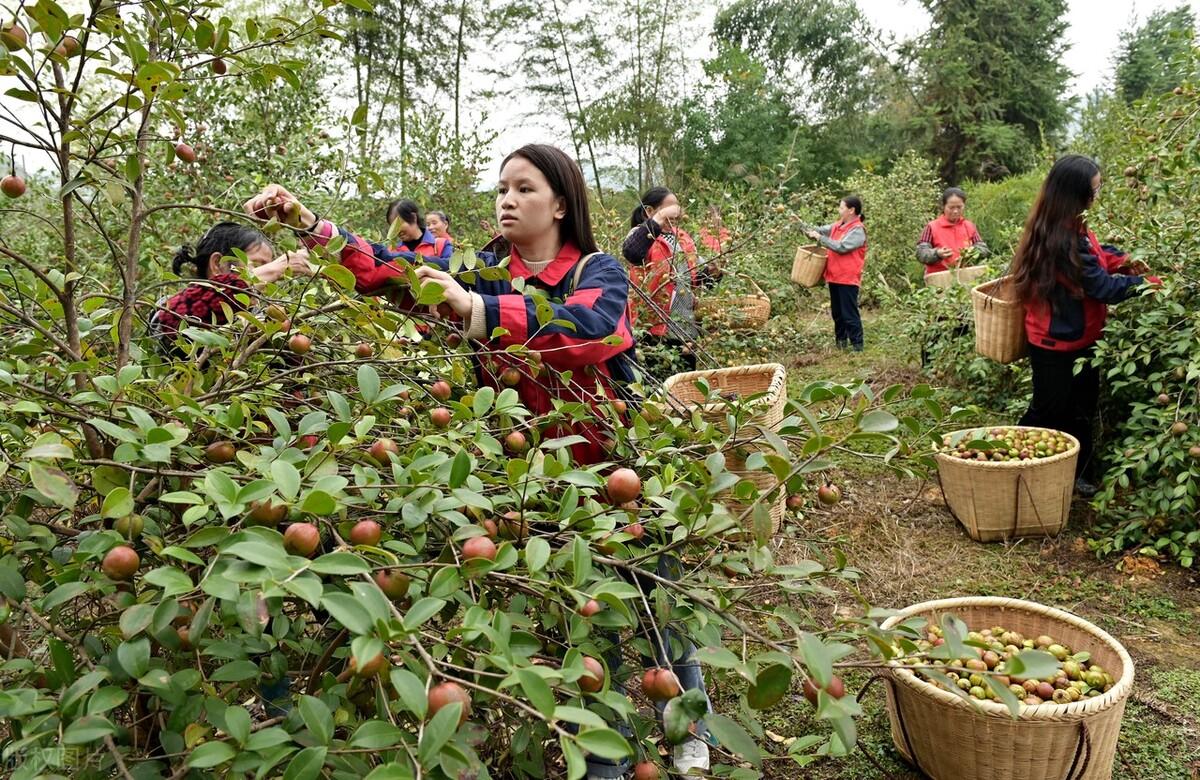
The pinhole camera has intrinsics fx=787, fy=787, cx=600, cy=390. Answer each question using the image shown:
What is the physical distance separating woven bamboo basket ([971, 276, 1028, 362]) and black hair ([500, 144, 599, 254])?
2.17 metres

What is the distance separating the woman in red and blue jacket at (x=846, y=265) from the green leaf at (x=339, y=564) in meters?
5.70

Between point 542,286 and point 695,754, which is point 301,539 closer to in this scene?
point 542,286

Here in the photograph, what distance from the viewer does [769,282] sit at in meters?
7.13

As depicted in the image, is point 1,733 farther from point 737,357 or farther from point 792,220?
point 792,220

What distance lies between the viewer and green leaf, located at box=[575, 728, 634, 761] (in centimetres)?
63

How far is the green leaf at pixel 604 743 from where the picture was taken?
630 mm

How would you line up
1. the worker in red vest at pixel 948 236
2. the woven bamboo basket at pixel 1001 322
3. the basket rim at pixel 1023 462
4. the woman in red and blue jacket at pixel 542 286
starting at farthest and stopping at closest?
1. the worker in red vest at pixel 948 236
2. the woven bamboo basket at pixel 1001 322
3. the basket rim at pixel 1023 462
4. the woman in red and blue jacket at pixel 542 286

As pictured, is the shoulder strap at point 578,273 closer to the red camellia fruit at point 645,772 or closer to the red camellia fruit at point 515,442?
the red camellia fruit at point 515,442

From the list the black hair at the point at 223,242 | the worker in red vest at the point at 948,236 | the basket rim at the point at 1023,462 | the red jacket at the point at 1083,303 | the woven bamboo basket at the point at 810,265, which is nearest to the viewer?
the black hair at the point at 223,242

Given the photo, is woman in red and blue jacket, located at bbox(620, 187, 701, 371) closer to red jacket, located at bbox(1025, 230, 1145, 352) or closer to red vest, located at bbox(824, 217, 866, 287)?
red jacket, located at bbox(1025, 230, 1145, 352)

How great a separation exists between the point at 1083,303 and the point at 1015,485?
31.2 inches

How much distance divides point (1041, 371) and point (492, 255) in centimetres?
250

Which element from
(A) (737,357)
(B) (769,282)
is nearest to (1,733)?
(A) (737,357)

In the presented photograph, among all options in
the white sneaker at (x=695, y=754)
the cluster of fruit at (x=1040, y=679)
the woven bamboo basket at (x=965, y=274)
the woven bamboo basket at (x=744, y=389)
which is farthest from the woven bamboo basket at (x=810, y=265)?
the white sneaker at (x=695, y=754)
